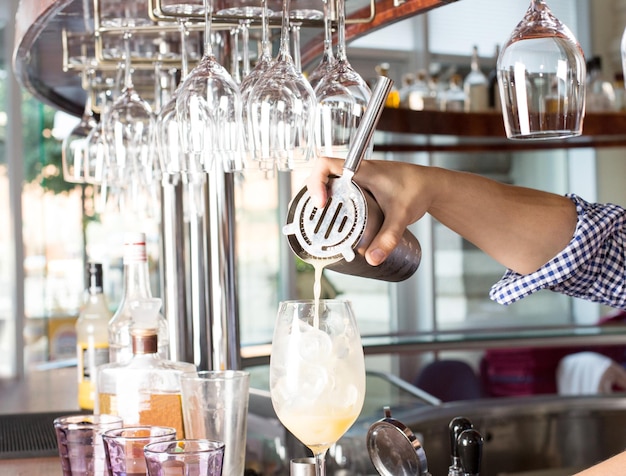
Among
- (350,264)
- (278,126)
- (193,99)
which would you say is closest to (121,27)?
(193,99)

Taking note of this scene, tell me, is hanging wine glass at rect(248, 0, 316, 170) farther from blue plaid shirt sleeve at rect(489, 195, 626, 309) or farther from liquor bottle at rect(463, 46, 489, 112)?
liquor bottle at rect(463, 46, 489, 112)

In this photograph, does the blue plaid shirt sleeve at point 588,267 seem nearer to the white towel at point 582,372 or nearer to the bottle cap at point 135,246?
the bottle cap at point 135,246

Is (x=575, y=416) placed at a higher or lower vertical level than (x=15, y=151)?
lower

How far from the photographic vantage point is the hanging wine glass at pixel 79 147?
1.73 m

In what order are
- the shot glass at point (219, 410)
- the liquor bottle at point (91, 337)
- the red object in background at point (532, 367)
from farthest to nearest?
1. the red object in background at point (532, 367)
2. the liquor bottle at point (91, 337)
3. the shot glass at point (219, 410)

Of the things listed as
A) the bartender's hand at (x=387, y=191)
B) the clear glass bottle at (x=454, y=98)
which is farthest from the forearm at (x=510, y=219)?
the clear glass bottle at (x=454, y=98)

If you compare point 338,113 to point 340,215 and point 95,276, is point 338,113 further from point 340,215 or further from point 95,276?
point 95,276

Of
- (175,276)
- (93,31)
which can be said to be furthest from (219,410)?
(93,31)

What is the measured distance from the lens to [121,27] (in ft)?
4.60

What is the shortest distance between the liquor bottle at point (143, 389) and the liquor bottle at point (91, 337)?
37 cm

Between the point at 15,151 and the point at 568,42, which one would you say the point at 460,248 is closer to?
the point at 15,151

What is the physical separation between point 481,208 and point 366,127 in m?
0.49

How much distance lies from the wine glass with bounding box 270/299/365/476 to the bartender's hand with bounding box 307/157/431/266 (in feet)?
0.35

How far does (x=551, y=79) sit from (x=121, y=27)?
0.71 metres
